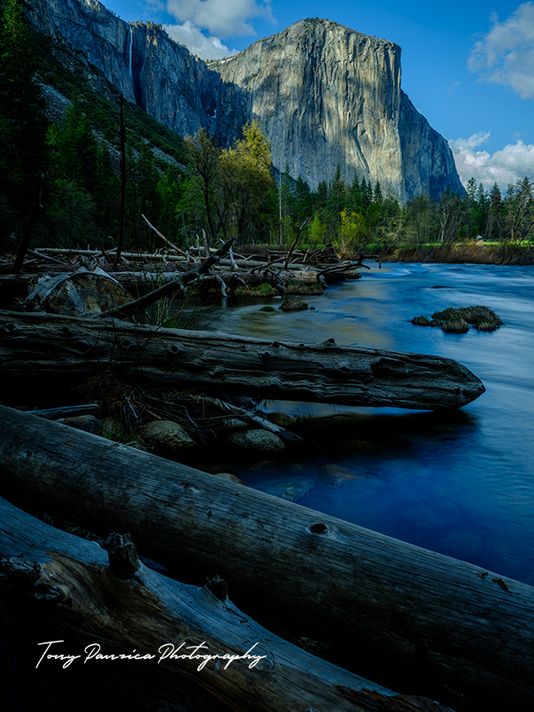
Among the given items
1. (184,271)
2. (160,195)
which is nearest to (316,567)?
(184,271)

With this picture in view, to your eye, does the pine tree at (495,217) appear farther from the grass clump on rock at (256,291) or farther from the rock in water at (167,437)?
the rock in water at (167,437)

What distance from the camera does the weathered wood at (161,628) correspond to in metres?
1.44

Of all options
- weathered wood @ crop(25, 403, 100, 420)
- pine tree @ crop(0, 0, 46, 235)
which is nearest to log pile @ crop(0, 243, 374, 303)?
weathered wood @ crop(25, 403, 100, 420)

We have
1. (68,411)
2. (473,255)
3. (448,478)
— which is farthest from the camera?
(473,255)

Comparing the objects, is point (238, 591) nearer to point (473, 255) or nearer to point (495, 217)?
point (473, 255)

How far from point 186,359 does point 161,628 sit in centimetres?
357

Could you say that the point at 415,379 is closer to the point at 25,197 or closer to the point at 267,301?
the point at 267,301

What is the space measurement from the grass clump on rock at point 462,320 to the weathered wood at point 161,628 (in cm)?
Answer: 1240

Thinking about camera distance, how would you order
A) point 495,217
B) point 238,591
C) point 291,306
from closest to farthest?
point 238,591 → point 291,306 → point 495,217

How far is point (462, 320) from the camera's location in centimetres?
1316

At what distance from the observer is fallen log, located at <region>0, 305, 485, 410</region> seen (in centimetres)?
492

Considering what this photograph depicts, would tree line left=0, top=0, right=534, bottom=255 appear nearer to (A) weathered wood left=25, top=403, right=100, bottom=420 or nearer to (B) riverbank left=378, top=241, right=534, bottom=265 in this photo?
(A) weathered wood left=25, top=403, right=100, bottom=420

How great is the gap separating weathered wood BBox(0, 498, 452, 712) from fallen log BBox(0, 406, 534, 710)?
411 millimetres

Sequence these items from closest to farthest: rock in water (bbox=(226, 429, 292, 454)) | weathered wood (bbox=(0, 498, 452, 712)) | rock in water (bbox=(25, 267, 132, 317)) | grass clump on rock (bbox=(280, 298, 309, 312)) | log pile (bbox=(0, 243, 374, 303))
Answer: weathered wood (bbox=(0, 498, 452, 712)) → rock in water (bbox=(226, 429, 292, 454)) → rock in water (bbox=(25, 267, 132, 317)) → log pile (bbox=(0, 243, 374, 303)) → grass clump on rock (bbox=(280, 298, 309, 312))
